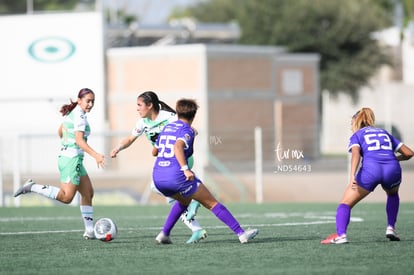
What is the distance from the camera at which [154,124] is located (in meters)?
12.8

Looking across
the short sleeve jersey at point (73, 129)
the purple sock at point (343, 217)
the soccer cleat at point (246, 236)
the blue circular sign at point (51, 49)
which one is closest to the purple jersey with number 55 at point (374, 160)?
the purple sock at point (343, 217)

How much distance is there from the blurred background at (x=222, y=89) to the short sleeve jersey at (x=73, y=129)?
9.93 feet

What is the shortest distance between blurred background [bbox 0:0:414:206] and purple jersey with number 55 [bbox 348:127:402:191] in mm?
4163

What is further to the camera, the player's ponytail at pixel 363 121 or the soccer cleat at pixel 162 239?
the soccer cleat at pixel 162 239

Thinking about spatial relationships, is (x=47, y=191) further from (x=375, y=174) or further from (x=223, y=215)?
(x=375, y=174)

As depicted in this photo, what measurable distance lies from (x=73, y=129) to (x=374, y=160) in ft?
12.7

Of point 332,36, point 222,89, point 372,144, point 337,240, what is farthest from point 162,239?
point 332,36

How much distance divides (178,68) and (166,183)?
31.6m

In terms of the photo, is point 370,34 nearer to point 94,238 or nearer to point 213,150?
point 213,150

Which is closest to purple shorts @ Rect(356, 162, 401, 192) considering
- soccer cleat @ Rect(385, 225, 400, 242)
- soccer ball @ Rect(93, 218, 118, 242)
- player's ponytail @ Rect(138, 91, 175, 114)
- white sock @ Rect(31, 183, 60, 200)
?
soccer cleat @ Rect(385, 225, 400, 242)

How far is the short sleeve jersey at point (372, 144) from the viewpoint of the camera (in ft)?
38.1

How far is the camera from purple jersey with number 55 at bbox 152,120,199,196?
37.7 ft

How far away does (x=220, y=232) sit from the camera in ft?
46.4

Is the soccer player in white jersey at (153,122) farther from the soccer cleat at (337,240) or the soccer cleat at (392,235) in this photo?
the soccer cleat at (392,235)
